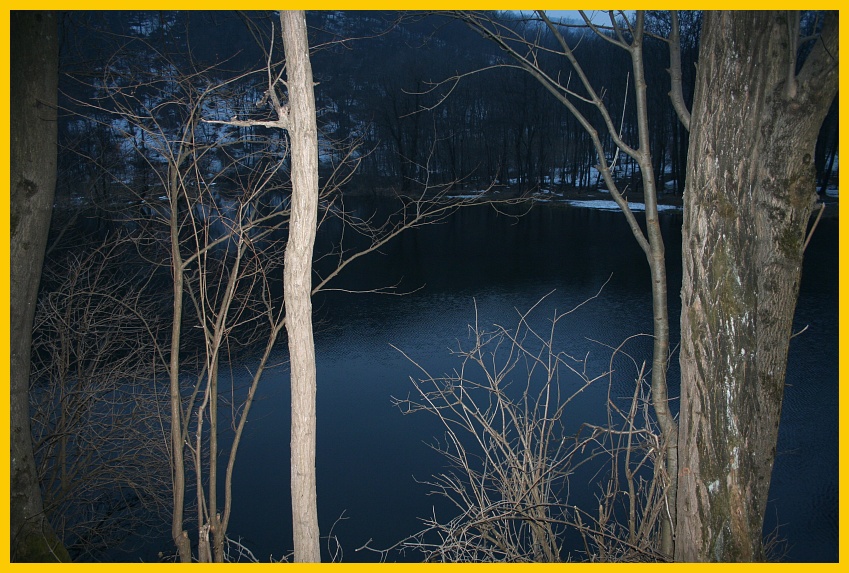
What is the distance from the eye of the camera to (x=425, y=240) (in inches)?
862

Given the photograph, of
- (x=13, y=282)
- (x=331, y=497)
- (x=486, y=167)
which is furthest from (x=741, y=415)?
(x=486, y=167)

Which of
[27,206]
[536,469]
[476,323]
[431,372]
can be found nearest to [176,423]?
[27,206]

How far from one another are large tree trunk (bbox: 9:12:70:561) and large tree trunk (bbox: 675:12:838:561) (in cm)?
397

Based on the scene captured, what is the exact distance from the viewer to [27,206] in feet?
13.2

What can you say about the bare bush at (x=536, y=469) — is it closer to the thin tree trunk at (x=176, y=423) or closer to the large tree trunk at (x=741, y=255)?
the large tree trunk at (x=741, y=255)

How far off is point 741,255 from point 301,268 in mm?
2188

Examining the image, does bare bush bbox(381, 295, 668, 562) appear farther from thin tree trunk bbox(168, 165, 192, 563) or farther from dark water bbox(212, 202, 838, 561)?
thin tree trunk bbox(168, 165, 192, 563)

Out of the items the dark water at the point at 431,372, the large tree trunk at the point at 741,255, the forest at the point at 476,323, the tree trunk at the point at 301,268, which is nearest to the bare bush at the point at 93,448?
the forest at the point at 476,323

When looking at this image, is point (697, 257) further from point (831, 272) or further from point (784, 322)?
point (831, 272)

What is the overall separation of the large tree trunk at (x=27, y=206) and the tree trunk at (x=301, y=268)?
6.17 feet

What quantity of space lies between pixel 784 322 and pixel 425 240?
19.6m

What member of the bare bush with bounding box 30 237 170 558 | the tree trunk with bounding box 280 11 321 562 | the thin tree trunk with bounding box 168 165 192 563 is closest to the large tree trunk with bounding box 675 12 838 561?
the tree trunk with bounding box 280 11 321 562

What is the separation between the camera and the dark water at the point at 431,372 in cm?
731

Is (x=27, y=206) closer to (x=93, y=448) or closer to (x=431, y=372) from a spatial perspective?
(x=93, y=448)
